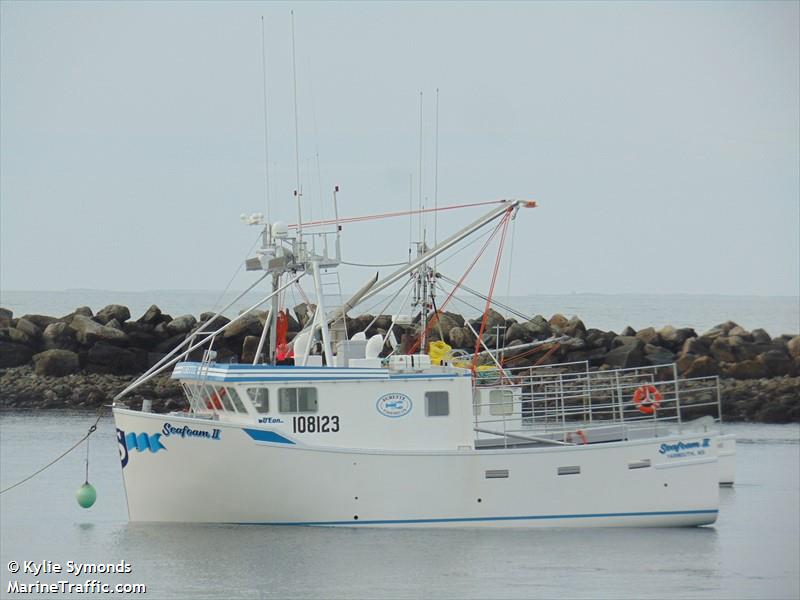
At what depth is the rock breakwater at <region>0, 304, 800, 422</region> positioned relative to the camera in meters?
37.0

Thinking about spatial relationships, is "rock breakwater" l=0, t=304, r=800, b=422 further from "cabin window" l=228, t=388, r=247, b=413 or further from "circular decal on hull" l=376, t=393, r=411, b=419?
"circular decal on hull" l=376, t=393, r=411, b=419

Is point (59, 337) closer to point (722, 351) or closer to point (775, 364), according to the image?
point (722, 351)

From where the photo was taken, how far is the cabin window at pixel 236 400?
18.4m

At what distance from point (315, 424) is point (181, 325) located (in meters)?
24.9

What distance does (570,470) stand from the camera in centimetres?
1847

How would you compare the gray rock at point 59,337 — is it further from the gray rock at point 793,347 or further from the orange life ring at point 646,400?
the orange life ring at point 646,400

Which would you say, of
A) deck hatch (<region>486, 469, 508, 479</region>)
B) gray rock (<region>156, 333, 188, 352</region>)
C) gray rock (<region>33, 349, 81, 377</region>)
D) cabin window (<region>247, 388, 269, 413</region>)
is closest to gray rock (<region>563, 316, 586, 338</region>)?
gray rock (<region>156, 333, 188, 352</region>)

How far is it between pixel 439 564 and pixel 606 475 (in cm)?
312

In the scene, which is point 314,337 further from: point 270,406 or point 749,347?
point 749,347

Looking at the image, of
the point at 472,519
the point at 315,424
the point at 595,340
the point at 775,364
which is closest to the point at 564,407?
the point at 472,519

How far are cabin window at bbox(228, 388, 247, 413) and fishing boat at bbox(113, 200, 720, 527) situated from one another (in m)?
0.01

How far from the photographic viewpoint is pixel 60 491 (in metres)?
23.4

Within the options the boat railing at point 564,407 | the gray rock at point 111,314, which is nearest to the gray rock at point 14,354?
the gray rock at point 111,314

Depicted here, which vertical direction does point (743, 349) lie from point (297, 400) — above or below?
above
